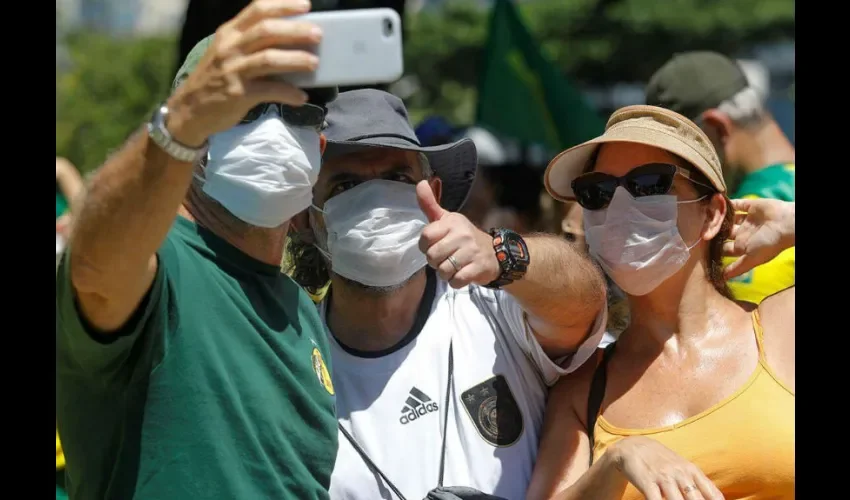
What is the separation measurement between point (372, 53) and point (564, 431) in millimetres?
1525

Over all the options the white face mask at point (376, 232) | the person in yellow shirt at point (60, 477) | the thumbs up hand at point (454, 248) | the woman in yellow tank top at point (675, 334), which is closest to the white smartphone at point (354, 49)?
the thumbs up hand at point (454, 248)

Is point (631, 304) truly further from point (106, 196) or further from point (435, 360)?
point (106, 196)

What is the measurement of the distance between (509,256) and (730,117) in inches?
89.7

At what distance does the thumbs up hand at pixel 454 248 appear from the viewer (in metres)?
2.76

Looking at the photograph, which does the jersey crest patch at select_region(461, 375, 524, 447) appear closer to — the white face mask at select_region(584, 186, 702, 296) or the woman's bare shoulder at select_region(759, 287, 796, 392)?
the white face mask at select_region(584, 186, 702, 296)

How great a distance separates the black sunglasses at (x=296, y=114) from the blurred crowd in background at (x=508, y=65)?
4.45 metres

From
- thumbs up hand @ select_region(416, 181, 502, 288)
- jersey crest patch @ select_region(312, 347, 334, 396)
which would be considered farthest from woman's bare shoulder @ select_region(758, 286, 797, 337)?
jersey crest patch @ select_region(312, 347, 334, 396)

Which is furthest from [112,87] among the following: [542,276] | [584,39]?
[542,276]

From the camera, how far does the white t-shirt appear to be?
319cm

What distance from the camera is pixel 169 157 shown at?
204 centimetres

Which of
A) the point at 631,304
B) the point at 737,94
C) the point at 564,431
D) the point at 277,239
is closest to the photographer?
the point at 277,239

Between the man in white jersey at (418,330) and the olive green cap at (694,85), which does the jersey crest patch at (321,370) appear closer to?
the man in white jersey at (418,330)

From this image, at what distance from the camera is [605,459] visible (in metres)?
2.87
